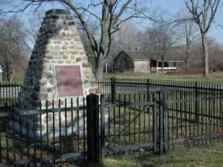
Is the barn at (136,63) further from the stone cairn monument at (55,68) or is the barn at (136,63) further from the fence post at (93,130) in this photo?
the fence post at (93,130)

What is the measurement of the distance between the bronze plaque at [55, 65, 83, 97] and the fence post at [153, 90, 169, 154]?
3578mm

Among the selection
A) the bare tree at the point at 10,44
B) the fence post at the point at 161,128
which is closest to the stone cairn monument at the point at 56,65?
the fence post at the point at 161,128

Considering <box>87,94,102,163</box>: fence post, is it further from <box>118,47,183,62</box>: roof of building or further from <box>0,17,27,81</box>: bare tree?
<box>118,47,183,62</box>: roof of building

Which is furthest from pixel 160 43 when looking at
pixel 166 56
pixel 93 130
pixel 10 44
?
pixel 93 130

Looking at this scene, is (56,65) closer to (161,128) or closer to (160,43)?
(161,128)

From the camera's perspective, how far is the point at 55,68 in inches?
405

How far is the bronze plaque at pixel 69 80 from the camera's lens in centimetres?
1031

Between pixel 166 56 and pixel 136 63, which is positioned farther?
pixel 166 56

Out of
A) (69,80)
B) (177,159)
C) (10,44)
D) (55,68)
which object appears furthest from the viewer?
(10,44)

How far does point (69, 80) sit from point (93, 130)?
3998mm

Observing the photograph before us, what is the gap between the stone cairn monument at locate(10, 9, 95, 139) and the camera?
10.2 meters

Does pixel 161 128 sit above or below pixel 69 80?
below

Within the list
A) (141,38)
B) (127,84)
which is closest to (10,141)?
(127,84)

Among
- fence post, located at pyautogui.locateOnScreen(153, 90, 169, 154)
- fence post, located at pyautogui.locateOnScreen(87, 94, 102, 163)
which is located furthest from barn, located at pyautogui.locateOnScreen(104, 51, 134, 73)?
fence post, located at pyautogui.locateOnScreen(87, 94, 102, 163)
